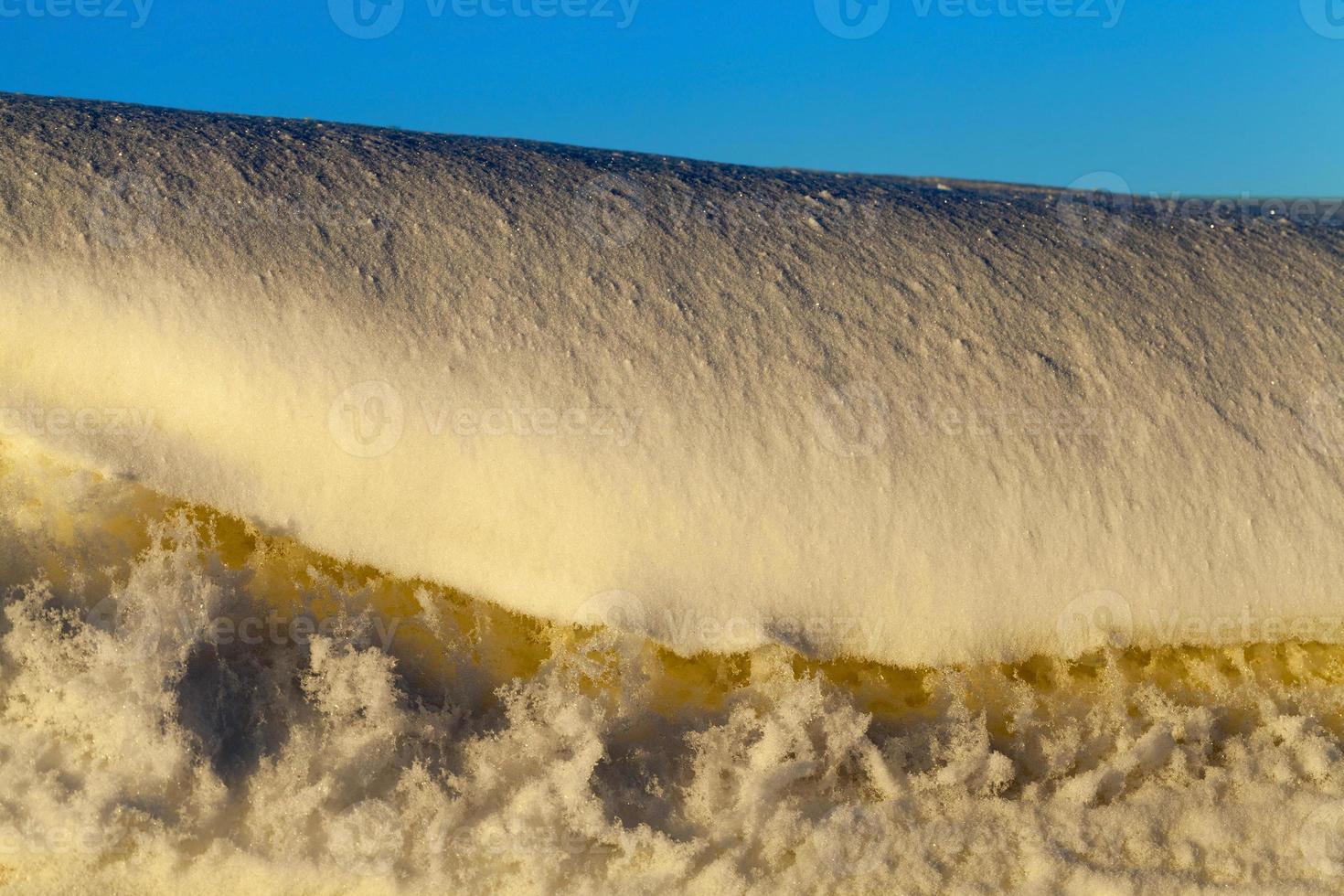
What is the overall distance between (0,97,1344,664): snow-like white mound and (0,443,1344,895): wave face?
14 centimetres

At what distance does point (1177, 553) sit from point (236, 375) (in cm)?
238

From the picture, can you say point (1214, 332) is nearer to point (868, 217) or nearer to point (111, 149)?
point (868, 217)

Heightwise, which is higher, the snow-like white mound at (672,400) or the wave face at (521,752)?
the snow-like white mound at (672,400)

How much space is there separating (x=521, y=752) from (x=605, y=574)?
0.44 metres

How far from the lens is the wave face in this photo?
229 cm

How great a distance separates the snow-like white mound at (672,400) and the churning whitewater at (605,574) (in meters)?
0.01

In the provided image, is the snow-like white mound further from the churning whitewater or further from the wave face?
the wave face

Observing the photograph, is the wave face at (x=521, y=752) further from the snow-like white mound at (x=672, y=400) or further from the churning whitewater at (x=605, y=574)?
the snow-like white mound at (x=672, y=400)

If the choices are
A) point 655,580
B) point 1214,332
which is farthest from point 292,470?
point 1214,332

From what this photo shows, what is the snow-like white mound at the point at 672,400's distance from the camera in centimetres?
252

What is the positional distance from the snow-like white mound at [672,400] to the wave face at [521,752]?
0.45 feet

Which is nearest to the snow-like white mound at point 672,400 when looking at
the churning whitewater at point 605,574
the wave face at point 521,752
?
the churning whitewater at point 605,574

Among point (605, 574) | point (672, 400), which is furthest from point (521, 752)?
point (672, 400)

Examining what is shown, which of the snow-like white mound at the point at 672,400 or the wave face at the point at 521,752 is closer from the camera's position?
the wave face at the point at 521,752
